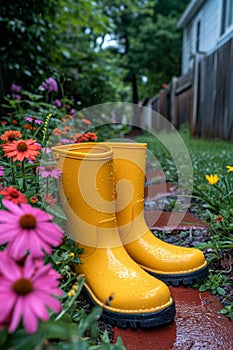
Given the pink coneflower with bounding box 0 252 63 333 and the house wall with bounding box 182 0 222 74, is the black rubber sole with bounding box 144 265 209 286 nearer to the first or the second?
the pink coneflower with bounding box 0 252 63 333

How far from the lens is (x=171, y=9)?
1627 centimetres

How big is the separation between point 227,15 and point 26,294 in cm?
802

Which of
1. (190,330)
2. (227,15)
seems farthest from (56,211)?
(227,15)

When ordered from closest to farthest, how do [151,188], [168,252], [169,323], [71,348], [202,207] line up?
[71,348] < [169,323] < [168,252] < [202,207] < [151,188]

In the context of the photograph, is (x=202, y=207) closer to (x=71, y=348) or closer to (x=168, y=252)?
(x=168, y=252)

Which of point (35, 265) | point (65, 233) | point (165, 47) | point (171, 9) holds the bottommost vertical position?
point (65, 233)

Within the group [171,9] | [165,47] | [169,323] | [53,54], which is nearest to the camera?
[169,323]

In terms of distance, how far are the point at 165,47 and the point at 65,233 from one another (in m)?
15.6

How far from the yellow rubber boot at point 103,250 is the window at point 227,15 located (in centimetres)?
721

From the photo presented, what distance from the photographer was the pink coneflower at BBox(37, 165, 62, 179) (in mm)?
973

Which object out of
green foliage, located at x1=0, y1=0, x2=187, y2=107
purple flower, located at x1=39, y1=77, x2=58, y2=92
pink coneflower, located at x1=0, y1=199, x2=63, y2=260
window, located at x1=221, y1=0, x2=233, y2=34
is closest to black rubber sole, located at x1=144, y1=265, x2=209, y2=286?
pink coneflower, located at x1=0, y1=199, x2=63, y2=260

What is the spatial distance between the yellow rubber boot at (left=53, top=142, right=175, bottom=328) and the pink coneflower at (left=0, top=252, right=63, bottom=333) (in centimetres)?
42

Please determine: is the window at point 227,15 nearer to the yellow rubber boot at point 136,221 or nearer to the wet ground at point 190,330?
the yellow rubber boot at point 136,221

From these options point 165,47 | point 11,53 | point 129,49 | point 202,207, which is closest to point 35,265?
point 202,207
